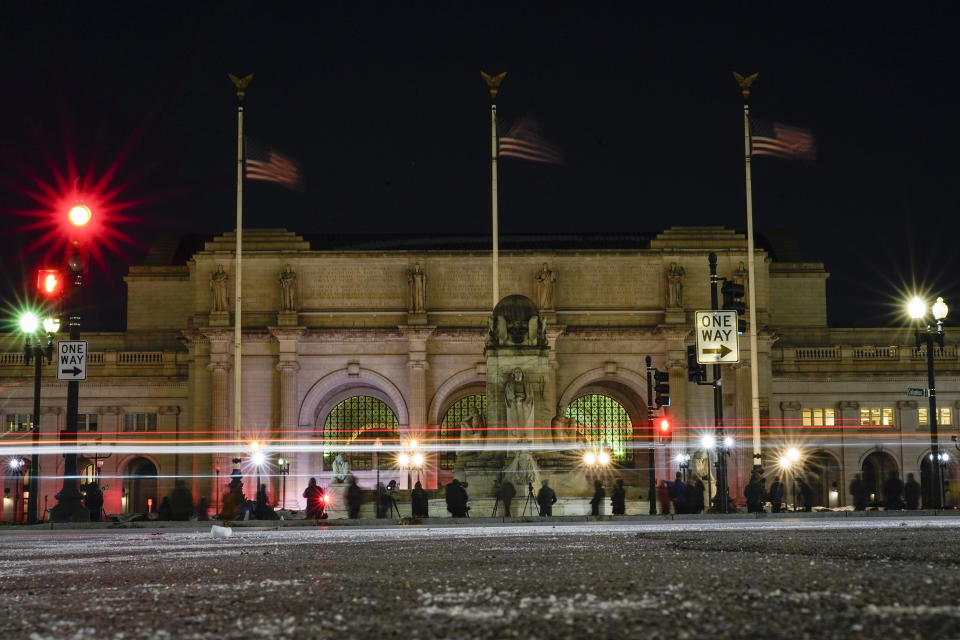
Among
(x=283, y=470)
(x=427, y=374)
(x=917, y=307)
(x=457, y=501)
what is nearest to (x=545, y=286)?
(x=427, y=374)

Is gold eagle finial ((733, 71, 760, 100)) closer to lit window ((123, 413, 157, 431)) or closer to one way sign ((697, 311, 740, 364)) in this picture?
one way sign ((697, 311, 740, 364))

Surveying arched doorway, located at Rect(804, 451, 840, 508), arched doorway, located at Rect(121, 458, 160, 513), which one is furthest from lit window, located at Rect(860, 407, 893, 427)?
arched doorway, located at Rect(121, 458, 160, 513)

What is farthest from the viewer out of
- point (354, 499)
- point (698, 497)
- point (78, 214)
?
point (698, 497)

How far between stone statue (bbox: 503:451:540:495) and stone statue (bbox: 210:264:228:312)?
43.1 meters

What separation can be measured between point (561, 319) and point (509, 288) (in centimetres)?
351

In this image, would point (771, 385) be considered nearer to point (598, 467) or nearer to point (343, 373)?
point (343, 373)

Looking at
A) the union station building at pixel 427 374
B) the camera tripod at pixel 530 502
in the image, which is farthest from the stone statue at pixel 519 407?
the union station building at pixel 427 374

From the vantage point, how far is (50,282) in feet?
92.3

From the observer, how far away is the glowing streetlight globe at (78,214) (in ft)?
85.3

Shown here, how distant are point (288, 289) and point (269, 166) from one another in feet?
71.8

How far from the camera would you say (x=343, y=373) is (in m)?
75.4

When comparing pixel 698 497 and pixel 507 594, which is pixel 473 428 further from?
pixel 507 594

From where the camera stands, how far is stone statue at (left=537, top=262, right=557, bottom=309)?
74.1 m

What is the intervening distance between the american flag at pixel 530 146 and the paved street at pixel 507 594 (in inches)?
1521
